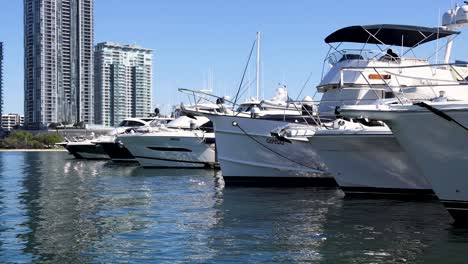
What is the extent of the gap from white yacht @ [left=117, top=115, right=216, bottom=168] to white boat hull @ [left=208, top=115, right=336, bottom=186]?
411 inches

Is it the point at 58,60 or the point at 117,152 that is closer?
the point at 117,152

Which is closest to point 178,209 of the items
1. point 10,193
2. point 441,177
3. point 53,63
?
point 441,177

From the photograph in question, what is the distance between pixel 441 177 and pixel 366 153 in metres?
5.21

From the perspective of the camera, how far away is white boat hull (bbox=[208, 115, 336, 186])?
24250mm

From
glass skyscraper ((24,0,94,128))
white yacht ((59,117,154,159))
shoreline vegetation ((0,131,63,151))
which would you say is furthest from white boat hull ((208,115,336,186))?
glass skyscraper ((24,0,94,128))

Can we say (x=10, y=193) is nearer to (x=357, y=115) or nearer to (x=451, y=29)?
(x=357, y=115)

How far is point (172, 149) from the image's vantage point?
37.6 metres

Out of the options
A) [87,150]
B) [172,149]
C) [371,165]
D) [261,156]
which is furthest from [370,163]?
[87,150]

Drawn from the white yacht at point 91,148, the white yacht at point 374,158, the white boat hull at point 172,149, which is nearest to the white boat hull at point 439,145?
the white yacht at point 374,158

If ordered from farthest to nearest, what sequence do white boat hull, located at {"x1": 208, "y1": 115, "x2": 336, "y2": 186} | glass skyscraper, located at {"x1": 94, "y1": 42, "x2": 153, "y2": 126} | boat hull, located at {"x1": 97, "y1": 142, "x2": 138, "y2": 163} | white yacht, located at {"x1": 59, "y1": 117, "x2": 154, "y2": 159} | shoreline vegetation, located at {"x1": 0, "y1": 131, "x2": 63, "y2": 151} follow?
shoreline vegetation, located at {"x1": 0, "y1": 131, "x2": 63, "y2": 151}
glass skyscraper, located at {"x1": 94, "y1": 42, "x2": 153, "y2": 126}
white yacht, located at {"x1": 59, "y1": 117, "x2": 154, "y2": 159}
boat hull, located at {"x1": 97, "y1": 142, "x2": 138, "y2": 163}
white boat hull, located at {"x1": 208, "y1": 115, "x2": 336, "y2": 186}

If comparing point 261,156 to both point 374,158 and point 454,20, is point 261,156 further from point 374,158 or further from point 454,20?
point 454,20

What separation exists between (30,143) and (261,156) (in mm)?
131636

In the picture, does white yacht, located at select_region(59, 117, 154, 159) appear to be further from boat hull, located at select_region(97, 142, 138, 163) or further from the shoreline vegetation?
the shoreline vegetation

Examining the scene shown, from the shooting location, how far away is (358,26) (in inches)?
915
